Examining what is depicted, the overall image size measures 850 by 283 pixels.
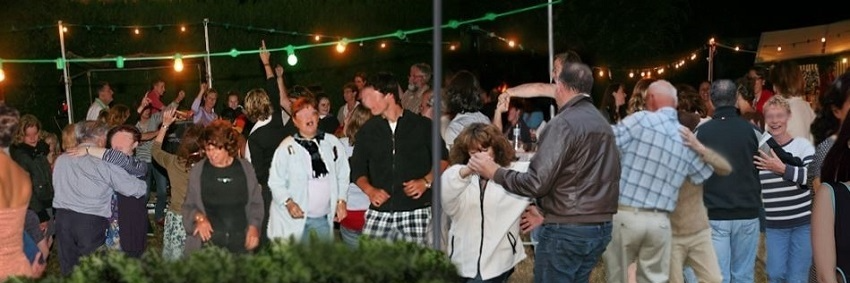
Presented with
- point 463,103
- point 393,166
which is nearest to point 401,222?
point 393,166

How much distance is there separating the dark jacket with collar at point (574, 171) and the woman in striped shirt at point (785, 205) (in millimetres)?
1703

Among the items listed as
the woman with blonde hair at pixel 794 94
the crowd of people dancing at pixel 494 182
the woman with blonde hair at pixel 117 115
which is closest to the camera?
the crowd of people dancing at pixel 494 182

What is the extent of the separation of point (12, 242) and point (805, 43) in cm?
1223

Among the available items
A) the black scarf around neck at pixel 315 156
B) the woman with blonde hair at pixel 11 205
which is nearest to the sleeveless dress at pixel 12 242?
the woman with blonde hair at pixel 11 205

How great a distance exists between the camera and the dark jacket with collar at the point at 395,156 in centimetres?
636

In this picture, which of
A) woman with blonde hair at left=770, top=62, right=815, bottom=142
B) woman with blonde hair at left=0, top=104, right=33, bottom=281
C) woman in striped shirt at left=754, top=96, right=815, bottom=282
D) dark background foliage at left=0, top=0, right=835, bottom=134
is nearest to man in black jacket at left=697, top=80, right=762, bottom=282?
woman in striped shirt at left=754, top=96, right=815, bottom=282

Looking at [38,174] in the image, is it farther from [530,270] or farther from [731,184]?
[731,184]

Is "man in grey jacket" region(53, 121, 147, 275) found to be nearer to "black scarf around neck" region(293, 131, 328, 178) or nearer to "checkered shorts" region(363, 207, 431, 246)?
"black scarf around neck" region(293, 131, 328, 178)

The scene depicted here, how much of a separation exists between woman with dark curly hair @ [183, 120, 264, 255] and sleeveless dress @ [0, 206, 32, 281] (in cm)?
129

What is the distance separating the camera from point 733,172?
6.09 m

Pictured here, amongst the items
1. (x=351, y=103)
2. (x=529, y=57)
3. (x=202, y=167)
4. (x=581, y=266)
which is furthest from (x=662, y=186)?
(x=529, y=57)

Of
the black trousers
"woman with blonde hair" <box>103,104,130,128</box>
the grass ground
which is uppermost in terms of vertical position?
"woman with blonde hair" <box>103,104,130,128</box>

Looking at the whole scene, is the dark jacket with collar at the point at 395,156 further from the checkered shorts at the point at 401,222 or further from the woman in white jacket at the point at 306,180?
the woman in white jacket at the point at 306,180

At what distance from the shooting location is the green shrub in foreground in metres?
2.73
